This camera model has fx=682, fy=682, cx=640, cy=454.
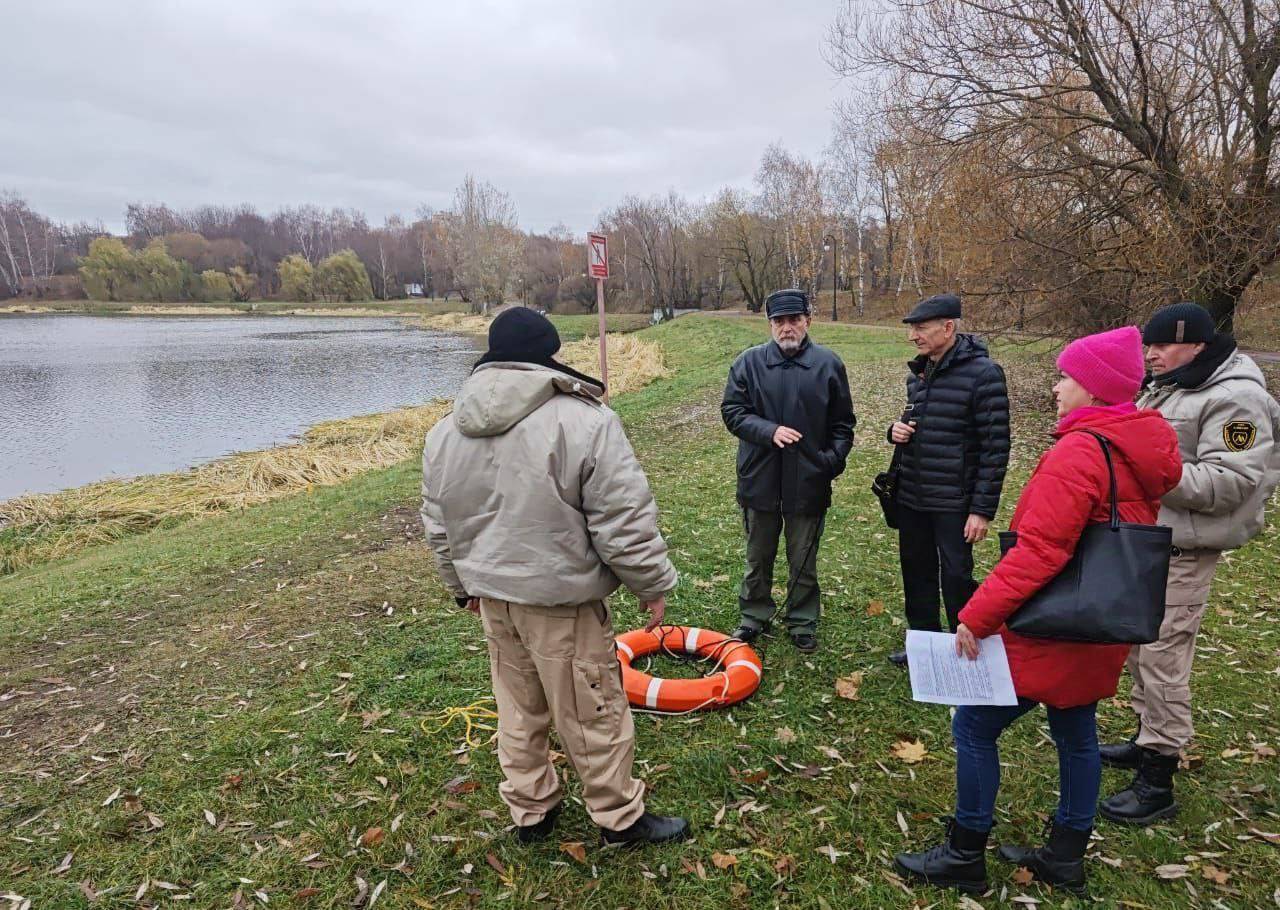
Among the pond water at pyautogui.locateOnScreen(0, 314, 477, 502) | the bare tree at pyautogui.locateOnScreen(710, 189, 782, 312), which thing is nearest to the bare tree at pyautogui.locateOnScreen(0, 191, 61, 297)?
the pond water at pyautogui.locateOnScreen(0, 314, 477, 502)

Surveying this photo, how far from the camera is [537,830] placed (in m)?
2.91

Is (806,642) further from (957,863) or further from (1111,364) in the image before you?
(1111,364)

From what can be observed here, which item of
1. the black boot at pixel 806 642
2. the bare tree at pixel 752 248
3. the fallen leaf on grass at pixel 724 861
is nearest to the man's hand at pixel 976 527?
the black boot at pixel 806 642

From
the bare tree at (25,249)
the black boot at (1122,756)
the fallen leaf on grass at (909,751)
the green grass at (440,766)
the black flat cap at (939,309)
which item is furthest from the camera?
the bare tree at (25,249)

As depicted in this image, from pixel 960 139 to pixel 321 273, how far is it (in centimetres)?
9007

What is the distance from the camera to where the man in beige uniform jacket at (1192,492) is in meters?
2.79

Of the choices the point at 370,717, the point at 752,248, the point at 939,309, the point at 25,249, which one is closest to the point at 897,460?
the point at 939,309

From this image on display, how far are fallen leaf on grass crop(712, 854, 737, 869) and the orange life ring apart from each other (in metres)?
0.98

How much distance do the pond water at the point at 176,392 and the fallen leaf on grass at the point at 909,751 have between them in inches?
605

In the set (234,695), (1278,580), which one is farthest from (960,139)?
(234,695)

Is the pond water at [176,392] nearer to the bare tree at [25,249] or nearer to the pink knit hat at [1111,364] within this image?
the pink knit hat at [1111,364]

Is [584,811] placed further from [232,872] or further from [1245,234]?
[1245,234]

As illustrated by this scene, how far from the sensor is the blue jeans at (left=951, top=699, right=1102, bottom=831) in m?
2.37

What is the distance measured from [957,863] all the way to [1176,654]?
1.35 meters
